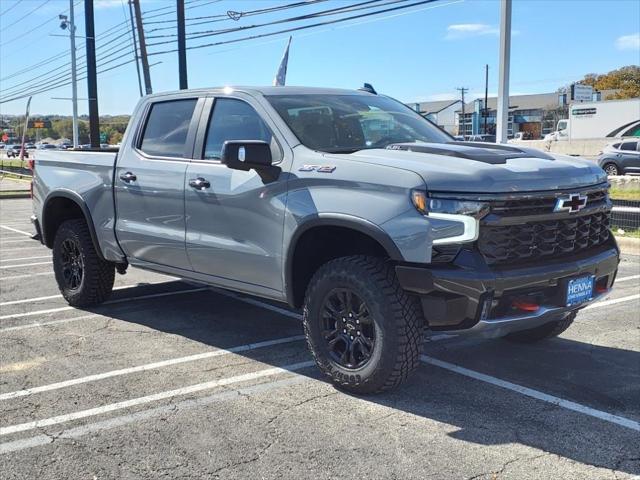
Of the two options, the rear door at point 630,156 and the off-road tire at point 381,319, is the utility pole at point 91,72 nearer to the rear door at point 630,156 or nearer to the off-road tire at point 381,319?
the rear door at point 630,156

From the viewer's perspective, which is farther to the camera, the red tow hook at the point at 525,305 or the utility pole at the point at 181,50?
the utility pole at the point at 181,50

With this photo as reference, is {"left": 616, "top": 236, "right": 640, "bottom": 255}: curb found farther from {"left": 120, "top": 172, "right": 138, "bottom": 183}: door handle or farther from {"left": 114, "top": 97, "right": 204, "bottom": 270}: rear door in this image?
{"left": 120, "top": 172, "right": 138, "bottom": 183}: door handle

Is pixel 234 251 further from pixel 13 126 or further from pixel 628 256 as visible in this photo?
pixel 13 126

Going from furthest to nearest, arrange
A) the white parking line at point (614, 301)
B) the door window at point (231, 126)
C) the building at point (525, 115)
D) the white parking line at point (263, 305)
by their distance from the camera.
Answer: the building at point (525, 115) → the white parking line at point (614, 301) → the white parking line at point (263, 305) → the door window at point (231, 126)

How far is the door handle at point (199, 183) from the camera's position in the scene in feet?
16.5

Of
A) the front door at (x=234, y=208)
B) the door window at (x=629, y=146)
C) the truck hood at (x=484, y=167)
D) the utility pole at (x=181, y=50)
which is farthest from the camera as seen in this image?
the door window at (x=629, y=146)

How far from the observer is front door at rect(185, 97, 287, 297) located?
15.2ft

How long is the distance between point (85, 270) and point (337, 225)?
3342 mm

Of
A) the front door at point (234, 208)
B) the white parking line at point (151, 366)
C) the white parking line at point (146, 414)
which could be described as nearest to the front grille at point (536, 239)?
the front door at point (234, 208)

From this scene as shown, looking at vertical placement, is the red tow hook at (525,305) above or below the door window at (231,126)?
below

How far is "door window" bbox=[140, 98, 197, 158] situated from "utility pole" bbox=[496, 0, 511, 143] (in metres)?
8.20

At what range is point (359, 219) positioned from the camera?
4043mm

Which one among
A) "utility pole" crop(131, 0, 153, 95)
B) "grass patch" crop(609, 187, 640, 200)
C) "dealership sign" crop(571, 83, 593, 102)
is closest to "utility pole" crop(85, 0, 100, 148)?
"utility pole" crop(131, 0, 153, 95)

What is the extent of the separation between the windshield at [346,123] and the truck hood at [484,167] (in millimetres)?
313
